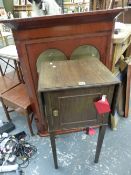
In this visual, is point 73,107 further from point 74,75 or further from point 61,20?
point 61,20

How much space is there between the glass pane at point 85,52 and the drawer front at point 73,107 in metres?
0.43

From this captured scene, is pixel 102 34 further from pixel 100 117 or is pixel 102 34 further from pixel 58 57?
pixel 100 117

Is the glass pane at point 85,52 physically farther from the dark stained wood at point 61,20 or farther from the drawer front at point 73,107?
the drawer front at point 73,107

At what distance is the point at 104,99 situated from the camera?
0.95 meters

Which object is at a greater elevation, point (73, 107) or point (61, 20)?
point (61, 20)

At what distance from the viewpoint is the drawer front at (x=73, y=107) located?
3.07ft

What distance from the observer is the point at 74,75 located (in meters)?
0.99

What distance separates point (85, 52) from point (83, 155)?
0.90 m

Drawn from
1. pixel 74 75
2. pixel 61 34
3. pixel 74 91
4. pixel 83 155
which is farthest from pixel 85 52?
pixel 83 155

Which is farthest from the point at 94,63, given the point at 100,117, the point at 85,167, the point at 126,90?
the point at 85,167

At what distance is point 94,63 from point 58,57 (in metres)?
0.30

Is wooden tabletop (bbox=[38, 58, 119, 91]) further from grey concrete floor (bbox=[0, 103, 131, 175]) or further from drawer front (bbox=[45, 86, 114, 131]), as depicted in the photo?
grey concrete floor (bbox=[0, 103, 131, 175])

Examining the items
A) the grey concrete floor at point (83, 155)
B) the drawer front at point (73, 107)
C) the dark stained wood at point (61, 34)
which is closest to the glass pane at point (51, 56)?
the dark stained wood at point (61, 34)

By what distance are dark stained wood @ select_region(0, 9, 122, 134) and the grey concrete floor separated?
2.31 feet
